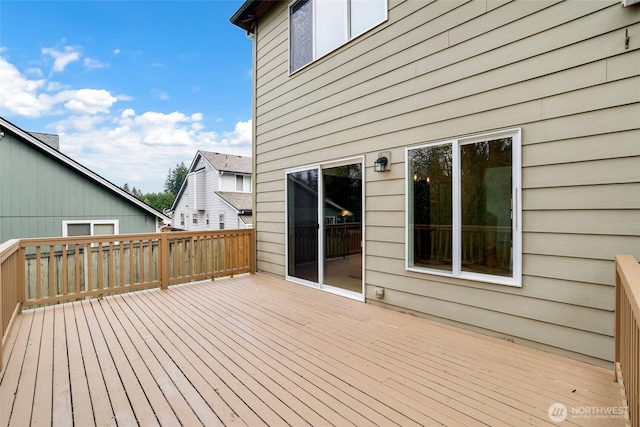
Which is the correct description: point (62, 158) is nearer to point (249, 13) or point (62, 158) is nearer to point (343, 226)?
point (249, 13)

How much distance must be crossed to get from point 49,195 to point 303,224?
7.66 meters

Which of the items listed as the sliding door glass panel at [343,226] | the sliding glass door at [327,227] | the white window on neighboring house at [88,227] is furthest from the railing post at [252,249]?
the white window on neighboring house at [88,227]

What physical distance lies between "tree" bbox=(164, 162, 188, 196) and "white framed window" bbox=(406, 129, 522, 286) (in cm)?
6001

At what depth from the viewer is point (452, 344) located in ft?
8.77

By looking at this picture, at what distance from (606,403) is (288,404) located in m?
1.94

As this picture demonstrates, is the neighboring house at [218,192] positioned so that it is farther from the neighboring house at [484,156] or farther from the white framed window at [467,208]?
the white framed window at [467,208]

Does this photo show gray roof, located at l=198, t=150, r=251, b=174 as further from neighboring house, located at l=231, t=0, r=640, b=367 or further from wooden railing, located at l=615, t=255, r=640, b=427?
wooden railing, located at l=615, t=255, r=640, b=427

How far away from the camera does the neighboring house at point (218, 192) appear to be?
49.2ft

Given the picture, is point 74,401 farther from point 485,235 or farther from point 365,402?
point 485,235

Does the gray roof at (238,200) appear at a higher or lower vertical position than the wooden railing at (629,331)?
higher

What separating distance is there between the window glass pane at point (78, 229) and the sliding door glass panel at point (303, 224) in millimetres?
6884

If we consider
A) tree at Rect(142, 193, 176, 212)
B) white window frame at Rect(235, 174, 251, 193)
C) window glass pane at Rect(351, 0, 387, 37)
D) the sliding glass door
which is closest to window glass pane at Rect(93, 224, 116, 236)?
the sliding glass door

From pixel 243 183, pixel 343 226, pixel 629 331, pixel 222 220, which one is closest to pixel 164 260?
pixel 343 226

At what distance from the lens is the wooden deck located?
A: 1.73m
